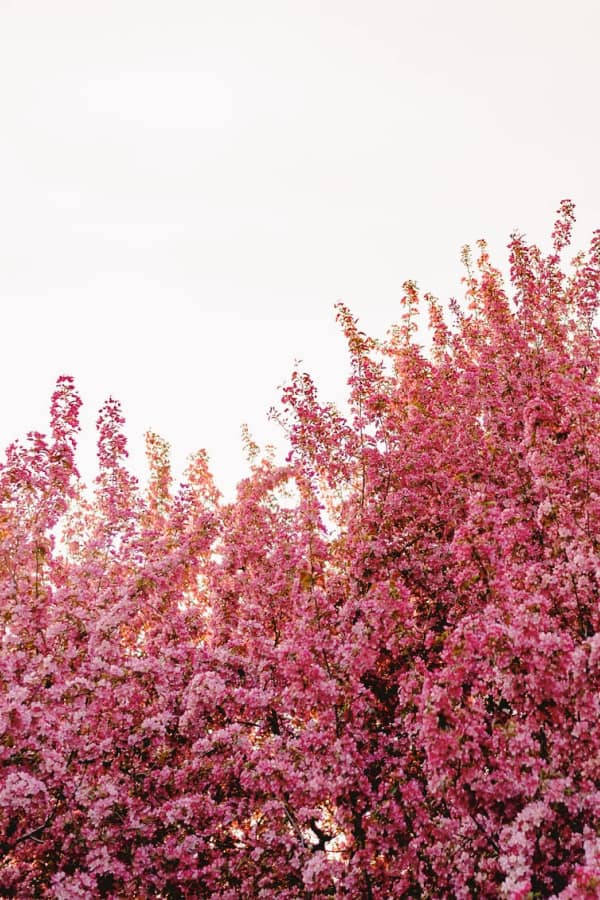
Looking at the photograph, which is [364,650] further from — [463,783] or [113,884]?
[113,884]

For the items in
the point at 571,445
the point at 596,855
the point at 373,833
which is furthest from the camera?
the point at 571,445

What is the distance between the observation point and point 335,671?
28.2 feet

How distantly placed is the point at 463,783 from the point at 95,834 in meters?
4.52

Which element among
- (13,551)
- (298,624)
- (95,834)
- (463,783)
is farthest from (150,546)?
(463,783)

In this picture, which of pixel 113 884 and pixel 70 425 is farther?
pixel 70 425

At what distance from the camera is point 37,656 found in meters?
9.55

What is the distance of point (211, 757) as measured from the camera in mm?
8539

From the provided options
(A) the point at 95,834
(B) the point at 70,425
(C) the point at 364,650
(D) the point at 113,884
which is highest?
(B) the point at 70,425

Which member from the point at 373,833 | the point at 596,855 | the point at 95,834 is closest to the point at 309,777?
the point at 373,833

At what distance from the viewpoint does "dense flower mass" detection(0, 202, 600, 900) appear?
260 inches

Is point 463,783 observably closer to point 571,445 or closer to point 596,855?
point 596,855

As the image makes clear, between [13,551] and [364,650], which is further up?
[13,551]

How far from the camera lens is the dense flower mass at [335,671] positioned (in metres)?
6.61

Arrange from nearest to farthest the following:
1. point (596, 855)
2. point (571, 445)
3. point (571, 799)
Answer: point (596, 855), point (571, 799), point (571, 445)
